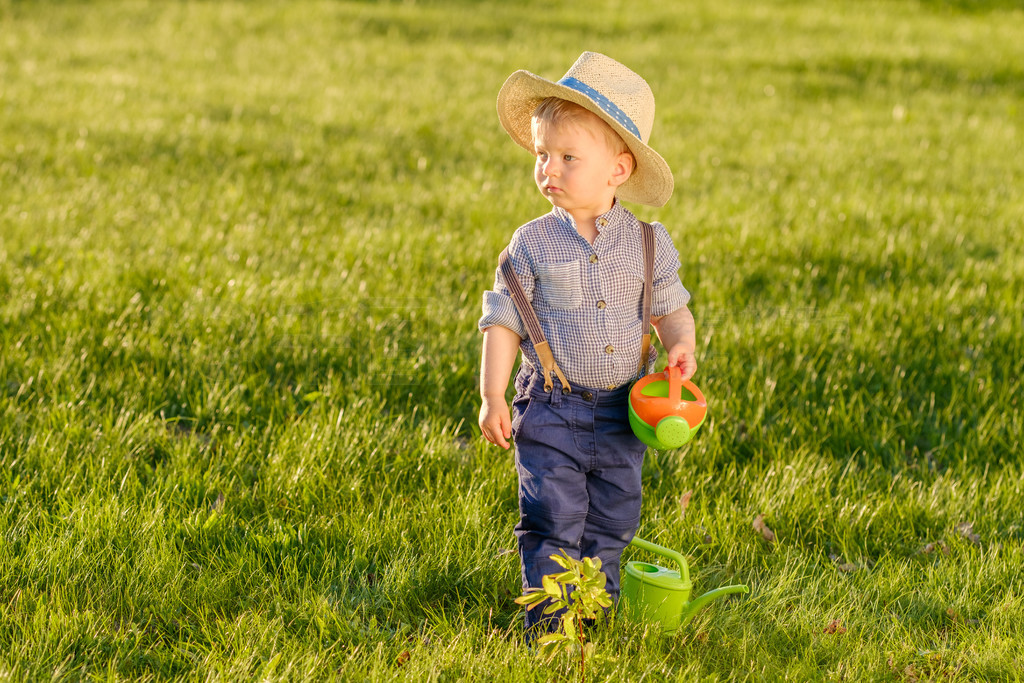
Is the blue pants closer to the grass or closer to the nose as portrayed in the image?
the grass

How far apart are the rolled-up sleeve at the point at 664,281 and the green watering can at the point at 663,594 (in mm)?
786

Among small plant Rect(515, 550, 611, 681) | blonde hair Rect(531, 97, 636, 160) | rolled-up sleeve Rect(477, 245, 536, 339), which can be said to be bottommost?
small plant Rect(515, 550, 611, 681)

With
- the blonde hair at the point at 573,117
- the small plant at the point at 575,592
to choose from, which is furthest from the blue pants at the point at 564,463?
the blonde hair at the point at 573,117

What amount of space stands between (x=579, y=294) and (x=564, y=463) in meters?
0.52

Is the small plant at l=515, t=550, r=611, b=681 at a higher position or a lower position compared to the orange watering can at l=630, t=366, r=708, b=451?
lower

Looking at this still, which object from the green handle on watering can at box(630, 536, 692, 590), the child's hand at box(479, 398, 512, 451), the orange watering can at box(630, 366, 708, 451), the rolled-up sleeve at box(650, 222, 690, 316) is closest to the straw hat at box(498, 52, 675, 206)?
the rolled-up sleeve at box(650, 222, 690, 316)

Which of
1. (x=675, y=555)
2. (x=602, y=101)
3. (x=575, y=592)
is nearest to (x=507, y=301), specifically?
(x=602, y=101)

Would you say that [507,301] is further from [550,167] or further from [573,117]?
[573,117]

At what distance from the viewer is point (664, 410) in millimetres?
2664

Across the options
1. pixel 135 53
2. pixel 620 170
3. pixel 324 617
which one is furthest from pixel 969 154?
pixel 135 53

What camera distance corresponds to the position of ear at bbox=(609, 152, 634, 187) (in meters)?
2.84

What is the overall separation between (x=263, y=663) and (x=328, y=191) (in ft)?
17.6

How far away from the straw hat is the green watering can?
1.18 m

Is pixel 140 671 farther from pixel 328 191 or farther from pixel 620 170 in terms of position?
pixel 328 191
